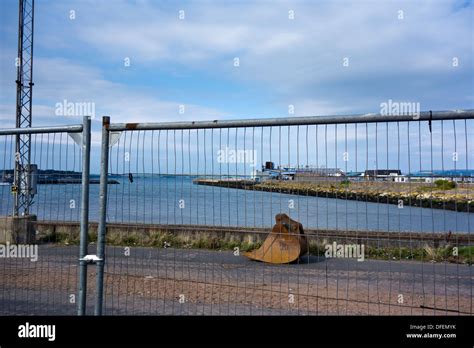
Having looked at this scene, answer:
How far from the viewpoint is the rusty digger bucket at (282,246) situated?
10.6 metres

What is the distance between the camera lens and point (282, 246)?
464 inches

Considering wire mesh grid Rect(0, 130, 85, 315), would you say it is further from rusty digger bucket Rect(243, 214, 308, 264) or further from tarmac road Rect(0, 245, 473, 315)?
rusty digger bucket Rect(243, 214, 308, 264)

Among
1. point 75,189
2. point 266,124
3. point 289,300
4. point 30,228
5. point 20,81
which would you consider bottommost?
point 289,300

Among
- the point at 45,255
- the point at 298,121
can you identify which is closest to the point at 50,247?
the point at 45,255

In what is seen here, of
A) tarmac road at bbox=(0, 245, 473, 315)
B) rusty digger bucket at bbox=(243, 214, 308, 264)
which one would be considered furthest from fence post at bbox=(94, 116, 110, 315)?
rusty digger bucket at bbox=(243, 214, 308, 264)

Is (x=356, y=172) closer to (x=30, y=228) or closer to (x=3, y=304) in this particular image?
(x=3, y=304)

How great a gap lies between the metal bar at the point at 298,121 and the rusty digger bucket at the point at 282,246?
5.69 m

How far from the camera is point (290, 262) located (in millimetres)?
11258

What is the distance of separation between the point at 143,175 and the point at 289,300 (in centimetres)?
354

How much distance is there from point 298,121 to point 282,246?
7.46m

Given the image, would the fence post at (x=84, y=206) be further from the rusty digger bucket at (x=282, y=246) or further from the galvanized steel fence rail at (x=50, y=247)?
the rusty digger bucket at (x=282, y=246)

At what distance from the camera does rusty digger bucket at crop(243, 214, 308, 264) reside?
34.7ft

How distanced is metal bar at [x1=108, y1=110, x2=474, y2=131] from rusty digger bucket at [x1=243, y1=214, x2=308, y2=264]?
5.69 metres

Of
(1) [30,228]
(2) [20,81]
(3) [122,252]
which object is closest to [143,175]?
(1) [30,228]
